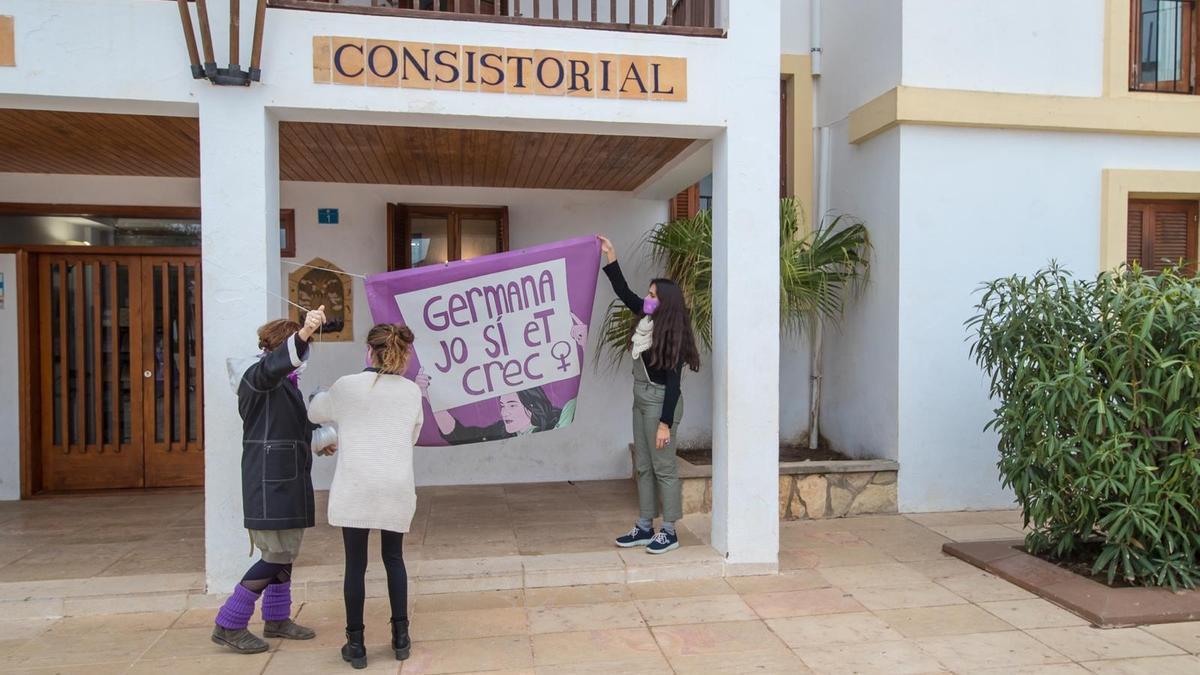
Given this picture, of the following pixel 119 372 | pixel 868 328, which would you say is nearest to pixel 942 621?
pixel 868 328

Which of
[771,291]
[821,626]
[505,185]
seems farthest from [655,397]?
[505,185]

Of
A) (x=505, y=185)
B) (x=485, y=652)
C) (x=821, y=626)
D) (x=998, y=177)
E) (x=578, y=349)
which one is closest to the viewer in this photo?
(x=485, y=652)

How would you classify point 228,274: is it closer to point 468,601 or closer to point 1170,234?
point 468,601

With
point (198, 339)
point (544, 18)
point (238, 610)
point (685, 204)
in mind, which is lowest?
point (238, 610)

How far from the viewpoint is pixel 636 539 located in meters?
5.27

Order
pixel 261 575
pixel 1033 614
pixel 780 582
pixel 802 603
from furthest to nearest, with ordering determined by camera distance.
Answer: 1. pixel 780 582
2. pixel 802 603
3. pixel 1033 614
4. pixel 261 575

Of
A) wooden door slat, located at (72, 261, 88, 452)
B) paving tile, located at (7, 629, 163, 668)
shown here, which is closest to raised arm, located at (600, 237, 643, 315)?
paving tile, located at (7, 629, 163, 668)

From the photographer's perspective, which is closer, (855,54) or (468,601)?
(468,601)

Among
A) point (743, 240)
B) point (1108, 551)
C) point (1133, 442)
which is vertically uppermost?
point (743, 240)

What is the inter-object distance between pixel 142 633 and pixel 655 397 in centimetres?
319

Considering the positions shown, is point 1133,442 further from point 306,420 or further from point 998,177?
point 306,420

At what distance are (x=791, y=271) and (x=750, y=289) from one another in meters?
1.65

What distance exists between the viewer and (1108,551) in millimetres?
4590

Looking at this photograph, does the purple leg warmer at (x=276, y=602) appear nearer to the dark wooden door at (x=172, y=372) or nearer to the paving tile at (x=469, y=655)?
the paving tile at (x=469, y=655)
